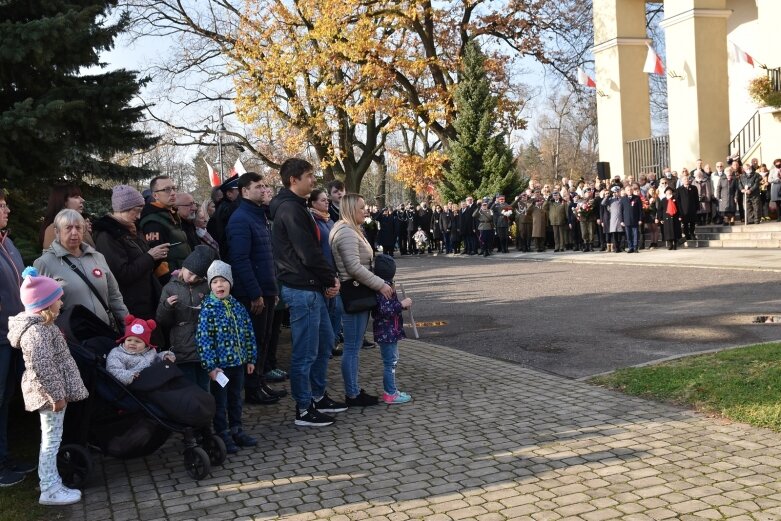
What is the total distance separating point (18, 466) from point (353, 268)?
116 inches

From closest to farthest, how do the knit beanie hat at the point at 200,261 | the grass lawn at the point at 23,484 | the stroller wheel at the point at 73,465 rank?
the grass lawn at the point at 23,484
the stroller wheel at the point at 73,465
the knit beanie hat at the point at 200,261

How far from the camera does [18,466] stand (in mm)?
5383

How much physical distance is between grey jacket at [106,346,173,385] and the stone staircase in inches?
696

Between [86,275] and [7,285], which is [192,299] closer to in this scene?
[86,275]

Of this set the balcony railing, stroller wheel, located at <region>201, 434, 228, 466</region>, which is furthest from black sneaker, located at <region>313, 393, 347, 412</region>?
the balcony railing

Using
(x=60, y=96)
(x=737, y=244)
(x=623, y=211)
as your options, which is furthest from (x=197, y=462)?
(x=737, y=244)

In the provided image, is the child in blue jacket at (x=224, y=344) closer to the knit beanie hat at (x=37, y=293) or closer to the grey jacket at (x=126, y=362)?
Result: the grey jacket at (x=126, y=362)

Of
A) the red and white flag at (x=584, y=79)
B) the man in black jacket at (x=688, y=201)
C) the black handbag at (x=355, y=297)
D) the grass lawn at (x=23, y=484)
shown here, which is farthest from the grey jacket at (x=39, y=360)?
the red and white flag at (x=584, y=79)

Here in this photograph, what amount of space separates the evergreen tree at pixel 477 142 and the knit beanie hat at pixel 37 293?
2749cm

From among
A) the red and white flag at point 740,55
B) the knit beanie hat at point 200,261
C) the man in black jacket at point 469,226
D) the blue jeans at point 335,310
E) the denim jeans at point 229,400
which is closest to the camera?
the knit beanie hat at point 200,261

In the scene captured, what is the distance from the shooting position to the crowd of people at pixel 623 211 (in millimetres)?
21172

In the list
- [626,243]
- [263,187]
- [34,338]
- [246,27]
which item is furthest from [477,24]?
[34,338]

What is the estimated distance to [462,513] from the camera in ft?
14.1

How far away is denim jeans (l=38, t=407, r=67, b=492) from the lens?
4863 millimetres
